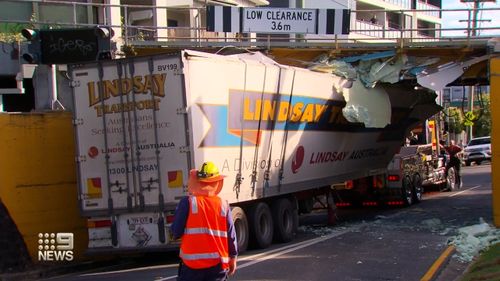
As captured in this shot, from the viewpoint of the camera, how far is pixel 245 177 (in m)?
11.1

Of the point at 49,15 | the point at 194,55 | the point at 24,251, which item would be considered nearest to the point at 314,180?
the point at 194,55

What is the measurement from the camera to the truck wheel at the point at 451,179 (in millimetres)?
24405

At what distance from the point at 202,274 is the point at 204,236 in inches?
12.5

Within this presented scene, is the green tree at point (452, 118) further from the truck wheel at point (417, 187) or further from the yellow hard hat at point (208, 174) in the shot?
the yellow hard hat at point (208, 174)

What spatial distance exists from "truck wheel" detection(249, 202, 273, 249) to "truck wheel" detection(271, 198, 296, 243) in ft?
0.89

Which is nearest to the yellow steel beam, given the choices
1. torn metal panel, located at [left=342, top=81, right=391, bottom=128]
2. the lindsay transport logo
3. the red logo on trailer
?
torn metal panel, located at [left=342, top=81, right=391, bottom=128]

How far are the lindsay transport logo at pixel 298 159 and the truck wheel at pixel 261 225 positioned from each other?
127 centimetres

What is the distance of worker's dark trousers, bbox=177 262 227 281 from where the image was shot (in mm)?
5137

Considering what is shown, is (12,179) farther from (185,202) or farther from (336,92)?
(336,92)

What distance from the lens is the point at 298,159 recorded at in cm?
1306

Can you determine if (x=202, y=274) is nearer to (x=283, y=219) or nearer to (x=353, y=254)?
(x=353, y=254)

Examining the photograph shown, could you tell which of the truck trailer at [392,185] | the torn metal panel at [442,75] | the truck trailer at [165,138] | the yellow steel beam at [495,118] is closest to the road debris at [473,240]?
the yellow steel beam at [495,118]

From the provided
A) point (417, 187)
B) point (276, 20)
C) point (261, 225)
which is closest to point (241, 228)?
point (261, 225)

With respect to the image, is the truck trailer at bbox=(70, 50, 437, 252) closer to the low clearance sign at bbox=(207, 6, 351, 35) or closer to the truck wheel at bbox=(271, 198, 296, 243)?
the truck wheel at bbox=(271, 198, 296, 243)
